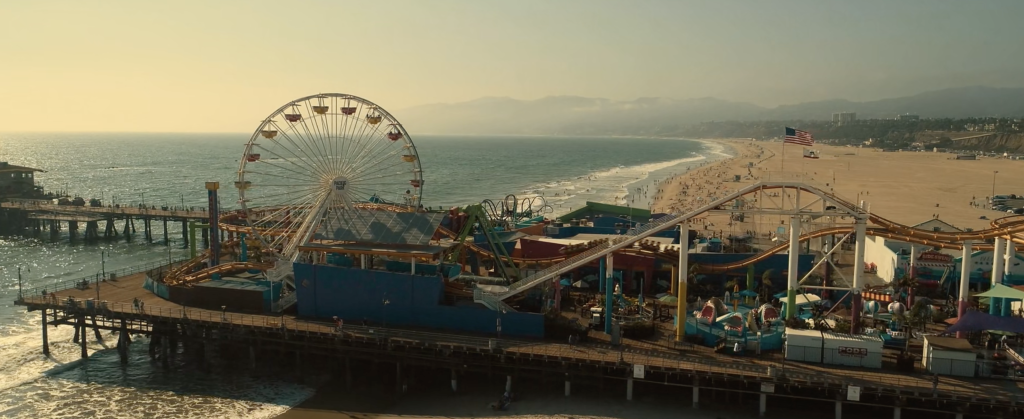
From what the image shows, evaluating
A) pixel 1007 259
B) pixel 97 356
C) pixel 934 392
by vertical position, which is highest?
pixel 1007 259

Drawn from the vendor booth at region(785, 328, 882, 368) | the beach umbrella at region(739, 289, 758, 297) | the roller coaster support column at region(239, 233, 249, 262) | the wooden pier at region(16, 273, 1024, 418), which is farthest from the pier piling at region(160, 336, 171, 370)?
the beach umbrella at region(739, 289, 758, 297)

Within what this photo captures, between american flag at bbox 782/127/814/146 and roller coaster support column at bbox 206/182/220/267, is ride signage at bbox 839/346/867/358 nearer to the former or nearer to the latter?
american flag at bbox 782/127/814/146

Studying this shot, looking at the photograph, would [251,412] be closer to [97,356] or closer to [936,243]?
[97,356]

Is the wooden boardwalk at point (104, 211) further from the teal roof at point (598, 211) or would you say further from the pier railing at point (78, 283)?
the teal roof at point (598, 211)

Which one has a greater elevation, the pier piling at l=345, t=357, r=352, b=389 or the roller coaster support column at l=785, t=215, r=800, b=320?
the roller coaster support column at l=785, t=215, r=800, b=320

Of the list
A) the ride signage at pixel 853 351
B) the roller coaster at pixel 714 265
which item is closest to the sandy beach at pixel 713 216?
the roller coaster at pixel 714 265

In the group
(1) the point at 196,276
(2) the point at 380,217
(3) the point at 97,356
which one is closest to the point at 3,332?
(3) the point at 97,356
